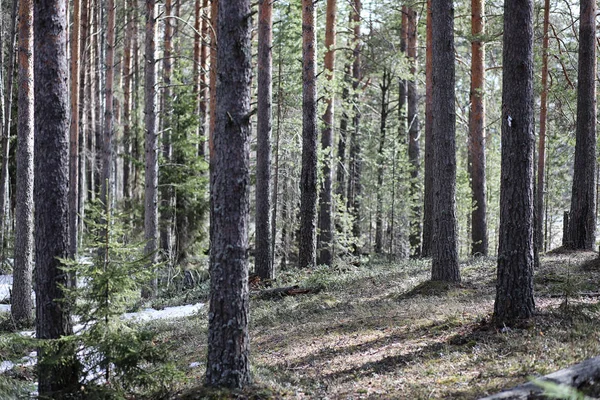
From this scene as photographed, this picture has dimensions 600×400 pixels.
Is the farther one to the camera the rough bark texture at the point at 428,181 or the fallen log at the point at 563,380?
the rough bark texture at the point at 428,181

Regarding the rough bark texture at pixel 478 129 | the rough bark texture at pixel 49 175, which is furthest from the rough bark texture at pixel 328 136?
the rough bark texture at pixel 49 175

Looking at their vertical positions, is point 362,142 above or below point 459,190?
above

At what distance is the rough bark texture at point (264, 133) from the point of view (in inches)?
582

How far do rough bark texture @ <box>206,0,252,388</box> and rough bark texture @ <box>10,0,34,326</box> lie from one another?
804 centimetres

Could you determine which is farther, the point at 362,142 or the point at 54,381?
the point at 362,142

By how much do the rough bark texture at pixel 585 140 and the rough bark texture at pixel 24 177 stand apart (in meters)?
13.8

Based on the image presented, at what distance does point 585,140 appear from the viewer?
15.4 metres

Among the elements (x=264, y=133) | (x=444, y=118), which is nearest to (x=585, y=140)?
(x=444, y=118)

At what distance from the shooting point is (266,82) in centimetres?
1477

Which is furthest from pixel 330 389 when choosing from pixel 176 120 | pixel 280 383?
pixel 176 120

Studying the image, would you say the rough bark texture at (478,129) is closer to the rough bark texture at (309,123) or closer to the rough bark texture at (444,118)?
the rough bark texture at (309,123)

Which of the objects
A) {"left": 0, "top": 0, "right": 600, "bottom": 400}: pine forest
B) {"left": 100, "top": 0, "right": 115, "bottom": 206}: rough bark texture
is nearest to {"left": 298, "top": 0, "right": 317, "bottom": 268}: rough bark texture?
{"left": 0, "top": 0, "right": 600, "bottom": 400}: pine forest

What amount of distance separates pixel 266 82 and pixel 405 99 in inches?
541

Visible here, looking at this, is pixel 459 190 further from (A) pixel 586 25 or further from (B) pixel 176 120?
(B) pixel 176 120
